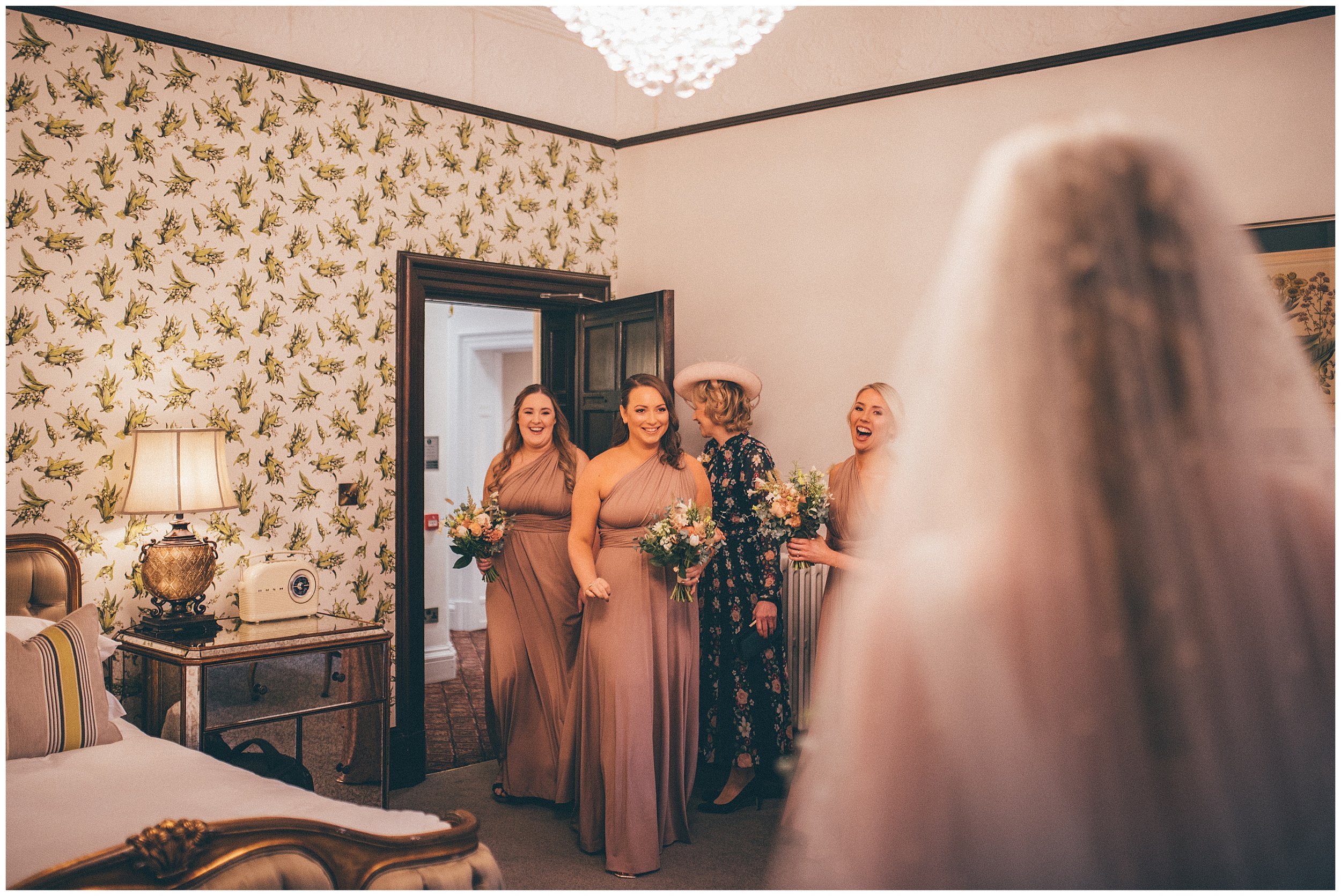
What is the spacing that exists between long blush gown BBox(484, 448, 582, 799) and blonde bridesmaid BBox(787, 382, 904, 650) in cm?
108

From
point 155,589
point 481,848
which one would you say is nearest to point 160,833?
point 481,848

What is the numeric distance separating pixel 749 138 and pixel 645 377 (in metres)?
1.93

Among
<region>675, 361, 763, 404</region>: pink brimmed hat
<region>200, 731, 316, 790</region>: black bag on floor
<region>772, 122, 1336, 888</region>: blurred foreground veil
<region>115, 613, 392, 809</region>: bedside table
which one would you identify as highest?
<region>675, 361, 763, 404</region>: pink brimmed hat

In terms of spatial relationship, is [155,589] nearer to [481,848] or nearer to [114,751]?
[114,751]

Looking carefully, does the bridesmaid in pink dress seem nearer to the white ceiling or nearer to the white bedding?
the white bedding

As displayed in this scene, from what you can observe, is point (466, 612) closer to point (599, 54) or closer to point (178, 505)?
point (178, 505)

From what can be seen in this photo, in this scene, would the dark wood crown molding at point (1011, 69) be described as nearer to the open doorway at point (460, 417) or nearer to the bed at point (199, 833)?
the open doorway at point (460, 417)

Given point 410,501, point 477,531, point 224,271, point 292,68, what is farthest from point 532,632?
point 292,68

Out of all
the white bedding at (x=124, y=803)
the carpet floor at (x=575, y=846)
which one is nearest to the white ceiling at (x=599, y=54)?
→ the white bedding at (x=124, y=803)

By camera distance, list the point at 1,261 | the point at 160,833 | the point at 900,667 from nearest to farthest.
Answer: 1. the point at 900,667
2. the point at 160,833
3. the point at 1,261

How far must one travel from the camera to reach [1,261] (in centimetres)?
309

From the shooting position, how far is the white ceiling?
12.2 feet

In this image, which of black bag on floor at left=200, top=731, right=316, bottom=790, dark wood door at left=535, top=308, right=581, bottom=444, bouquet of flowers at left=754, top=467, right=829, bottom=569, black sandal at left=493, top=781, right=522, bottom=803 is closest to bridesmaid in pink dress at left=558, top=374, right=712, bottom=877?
bouquet of flowers at left=754, top=467, right=829, bottom=569

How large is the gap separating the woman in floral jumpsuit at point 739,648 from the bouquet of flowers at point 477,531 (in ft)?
3.03
